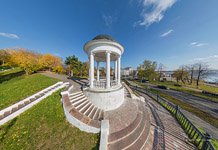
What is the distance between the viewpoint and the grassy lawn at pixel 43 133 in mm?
3879

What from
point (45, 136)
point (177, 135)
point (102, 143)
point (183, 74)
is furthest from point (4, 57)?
point (183, 74)

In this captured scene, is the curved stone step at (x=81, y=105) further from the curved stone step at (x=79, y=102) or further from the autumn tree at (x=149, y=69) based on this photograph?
the autumn tree at (x=149, y=69)

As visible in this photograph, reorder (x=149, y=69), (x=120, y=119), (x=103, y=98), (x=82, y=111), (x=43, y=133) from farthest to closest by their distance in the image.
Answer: (x=149, y=69) < (x=103, y=98) < (x=82, y=111) < (x=120, y=119) < (x=43, y=133)

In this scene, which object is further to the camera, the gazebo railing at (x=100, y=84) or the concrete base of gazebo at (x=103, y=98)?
the gazebo railing at (x=100, y=84)

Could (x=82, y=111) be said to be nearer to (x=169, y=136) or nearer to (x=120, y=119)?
(x=120, y=119)

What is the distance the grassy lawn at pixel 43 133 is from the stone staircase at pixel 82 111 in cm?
45

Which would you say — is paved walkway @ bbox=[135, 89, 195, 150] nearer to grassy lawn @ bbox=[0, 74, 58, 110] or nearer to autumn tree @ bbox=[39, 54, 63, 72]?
grassy lawn @ bbox=[0, 74, 58, 110]

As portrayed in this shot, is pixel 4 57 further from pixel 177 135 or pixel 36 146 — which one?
pixel 177 135

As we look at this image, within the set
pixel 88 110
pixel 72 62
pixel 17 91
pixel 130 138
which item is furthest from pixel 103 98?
pixel 72 62

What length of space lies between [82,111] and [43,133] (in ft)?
7.20

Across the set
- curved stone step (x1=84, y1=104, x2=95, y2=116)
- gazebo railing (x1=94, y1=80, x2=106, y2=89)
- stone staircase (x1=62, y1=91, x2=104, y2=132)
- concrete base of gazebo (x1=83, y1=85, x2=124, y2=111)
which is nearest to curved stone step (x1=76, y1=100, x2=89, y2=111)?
stone staircase (x1=62, y1=91, x2=104, y2=132)

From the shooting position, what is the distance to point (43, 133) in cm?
436

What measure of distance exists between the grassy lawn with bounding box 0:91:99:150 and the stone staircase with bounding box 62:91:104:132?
0.45m

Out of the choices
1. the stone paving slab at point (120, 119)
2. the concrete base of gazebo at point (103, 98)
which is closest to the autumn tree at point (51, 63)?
the concrete base of gazebo at point (103, 98)
